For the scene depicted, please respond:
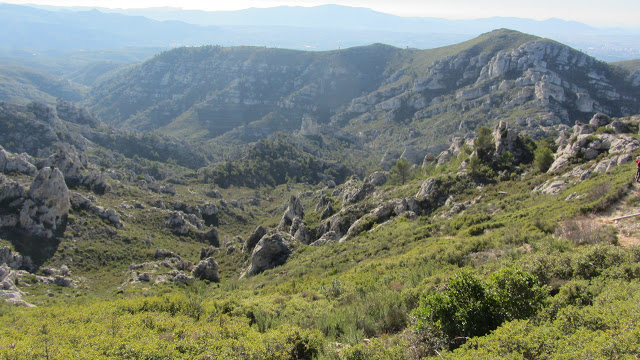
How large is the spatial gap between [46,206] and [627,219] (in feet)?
230

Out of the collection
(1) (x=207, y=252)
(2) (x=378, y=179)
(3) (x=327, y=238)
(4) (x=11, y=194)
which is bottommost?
(1) (x=207, y=252)

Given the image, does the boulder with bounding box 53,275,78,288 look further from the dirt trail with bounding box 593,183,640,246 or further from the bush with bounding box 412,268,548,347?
the dirt trail with bounding box 593,183,640,246

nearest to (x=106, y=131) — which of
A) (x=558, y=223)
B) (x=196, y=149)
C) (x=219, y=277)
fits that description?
(x=196, y=149)

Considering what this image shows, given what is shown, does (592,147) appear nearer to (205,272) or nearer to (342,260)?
(342,260)

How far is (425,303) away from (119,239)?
60.1 metres

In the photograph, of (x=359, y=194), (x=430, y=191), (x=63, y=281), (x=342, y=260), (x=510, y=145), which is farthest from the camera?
(x=359, y=194)

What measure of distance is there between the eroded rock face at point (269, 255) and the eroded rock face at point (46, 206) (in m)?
34.5

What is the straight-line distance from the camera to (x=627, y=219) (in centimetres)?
1872

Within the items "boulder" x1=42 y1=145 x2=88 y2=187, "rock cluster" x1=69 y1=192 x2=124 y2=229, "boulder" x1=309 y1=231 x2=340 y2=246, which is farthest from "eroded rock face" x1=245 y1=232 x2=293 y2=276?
"boulder" x1=42 y1=145 x2=88 y2=187

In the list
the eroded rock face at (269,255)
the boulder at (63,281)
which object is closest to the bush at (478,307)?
the eroded rock face at (269,255)

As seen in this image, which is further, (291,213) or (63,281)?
(291,213)

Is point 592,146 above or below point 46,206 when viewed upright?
above

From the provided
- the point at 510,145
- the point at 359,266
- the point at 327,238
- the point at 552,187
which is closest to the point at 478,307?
the point at 359,266

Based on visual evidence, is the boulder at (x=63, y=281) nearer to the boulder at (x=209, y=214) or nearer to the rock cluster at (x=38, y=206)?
the rock cluster at (x=38, y=206)
